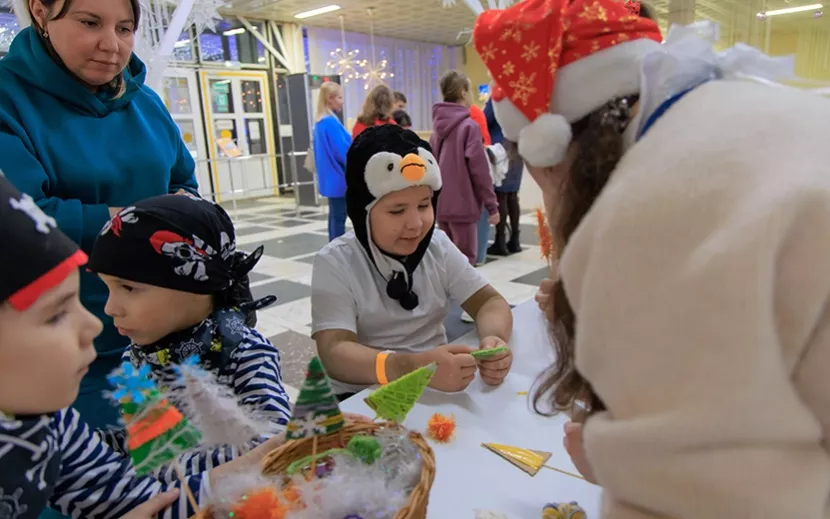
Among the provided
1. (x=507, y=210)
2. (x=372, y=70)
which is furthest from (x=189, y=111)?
(x=507, y=210)

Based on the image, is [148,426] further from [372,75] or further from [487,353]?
[372,75]

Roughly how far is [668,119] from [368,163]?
0.96 metres

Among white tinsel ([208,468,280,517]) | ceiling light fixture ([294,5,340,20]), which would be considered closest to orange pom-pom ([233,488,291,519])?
white tinsel ([208,468,280,517])

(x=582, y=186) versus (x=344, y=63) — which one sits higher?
(x=344, y=63)

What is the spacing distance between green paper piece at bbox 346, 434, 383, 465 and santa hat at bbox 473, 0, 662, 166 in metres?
0.42

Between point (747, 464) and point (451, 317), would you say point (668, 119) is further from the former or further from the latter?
point (451, 317)

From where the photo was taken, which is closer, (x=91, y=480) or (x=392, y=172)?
(x=91, y=480)

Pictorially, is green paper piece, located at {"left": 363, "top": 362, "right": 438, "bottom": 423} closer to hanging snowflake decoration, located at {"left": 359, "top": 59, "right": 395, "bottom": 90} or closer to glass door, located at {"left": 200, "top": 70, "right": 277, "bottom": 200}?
glass door, located at {"left": 200, "top": 70, "right": 277, "bottom": 200}

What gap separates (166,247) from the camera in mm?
965

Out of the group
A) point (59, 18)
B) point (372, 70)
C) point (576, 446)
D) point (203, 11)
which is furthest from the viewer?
point (372, 70)

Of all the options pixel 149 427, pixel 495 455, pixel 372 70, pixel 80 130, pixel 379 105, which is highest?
pixel 372 70

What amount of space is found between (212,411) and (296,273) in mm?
3791

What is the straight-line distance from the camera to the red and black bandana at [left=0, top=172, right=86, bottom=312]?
0.58m

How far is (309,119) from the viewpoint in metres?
8.05
